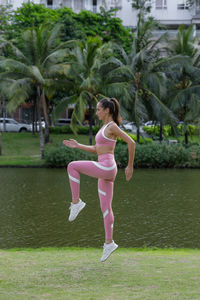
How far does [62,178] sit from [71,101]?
7282 millimetres

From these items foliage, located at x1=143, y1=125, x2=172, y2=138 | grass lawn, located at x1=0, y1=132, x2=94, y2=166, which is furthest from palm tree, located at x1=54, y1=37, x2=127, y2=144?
foliage, located at x1=143, y1=125, x2=172, y2=138

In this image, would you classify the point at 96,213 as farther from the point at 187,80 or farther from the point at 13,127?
the point at 13,127

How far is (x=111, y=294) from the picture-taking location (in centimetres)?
494

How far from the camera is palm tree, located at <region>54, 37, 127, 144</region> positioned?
97.2ft

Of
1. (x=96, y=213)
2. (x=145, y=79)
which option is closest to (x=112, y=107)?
(x=96, y=213)

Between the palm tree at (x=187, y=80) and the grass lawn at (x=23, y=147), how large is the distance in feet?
27.1

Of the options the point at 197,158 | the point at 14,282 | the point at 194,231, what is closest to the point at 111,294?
the point at 14,282

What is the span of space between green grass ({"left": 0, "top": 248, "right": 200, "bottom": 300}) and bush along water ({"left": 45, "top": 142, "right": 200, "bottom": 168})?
22.1m

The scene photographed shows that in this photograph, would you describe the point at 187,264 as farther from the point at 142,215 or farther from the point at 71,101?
the point at 71,101

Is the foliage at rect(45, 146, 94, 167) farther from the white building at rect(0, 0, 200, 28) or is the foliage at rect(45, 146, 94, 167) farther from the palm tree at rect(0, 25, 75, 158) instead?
the white building at rect(0, 0, 200, 28)

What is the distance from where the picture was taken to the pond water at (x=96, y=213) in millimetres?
Answer: 11820

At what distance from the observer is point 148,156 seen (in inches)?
1159

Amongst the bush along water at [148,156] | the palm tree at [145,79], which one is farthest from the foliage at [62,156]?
the palm tree at [145,79]

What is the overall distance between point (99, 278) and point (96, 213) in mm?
9548
